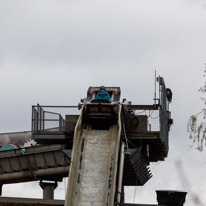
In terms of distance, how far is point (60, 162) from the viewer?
56.1 meters

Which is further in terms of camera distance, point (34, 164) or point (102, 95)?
point (34, 164)

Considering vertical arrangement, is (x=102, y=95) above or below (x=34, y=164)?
above

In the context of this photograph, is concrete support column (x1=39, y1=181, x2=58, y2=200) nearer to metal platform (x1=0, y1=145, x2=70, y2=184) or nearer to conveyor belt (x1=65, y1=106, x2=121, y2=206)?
metal platform (x1=0, y1=145, x2=70, y2=184)

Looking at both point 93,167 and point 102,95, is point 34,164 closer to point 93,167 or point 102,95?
point 102,95

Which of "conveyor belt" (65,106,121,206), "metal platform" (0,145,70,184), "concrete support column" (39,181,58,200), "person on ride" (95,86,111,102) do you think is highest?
"person on ride" (95,86,111,102)

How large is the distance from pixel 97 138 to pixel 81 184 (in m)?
3.60

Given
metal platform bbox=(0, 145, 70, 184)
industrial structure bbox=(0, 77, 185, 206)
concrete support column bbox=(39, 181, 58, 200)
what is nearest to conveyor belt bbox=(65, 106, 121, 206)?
industrial structure bbox=(0, 77, 185, 206)

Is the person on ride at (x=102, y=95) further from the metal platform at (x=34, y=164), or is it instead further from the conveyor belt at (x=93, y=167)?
the metal platform at (x=34, y=164)

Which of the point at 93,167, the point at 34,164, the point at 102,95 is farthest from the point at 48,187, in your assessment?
the point at 93,167

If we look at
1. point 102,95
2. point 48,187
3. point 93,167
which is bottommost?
point 48,187

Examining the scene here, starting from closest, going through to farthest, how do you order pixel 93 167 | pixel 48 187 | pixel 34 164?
pixel 93 167 → pixel 34 164 → pixel 48 187

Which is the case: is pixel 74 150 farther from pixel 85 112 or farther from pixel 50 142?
pixel 50 142

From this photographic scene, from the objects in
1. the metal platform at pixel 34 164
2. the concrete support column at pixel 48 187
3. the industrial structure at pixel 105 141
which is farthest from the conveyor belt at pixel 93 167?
the concrete support column at pixel 48 187

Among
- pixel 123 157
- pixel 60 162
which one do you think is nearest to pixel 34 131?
pixel 123 157
